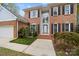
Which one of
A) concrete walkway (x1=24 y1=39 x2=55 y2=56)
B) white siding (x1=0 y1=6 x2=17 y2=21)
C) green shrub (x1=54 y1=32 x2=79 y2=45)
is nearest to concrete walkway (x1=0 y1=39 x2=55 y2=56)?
concrete walkway (x1=24 y1=39 x2=55 y2=56)

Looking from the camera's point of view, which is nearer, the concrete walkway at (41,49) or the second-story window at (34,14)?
the concrete walkway at (41,49)

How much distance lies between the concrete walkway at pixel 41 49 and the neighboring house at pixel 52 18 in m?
0.13

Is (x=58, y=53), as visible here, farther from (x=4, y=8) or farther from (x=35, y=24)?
(x=4, y=8)

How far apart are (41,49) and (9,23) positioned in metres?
0.78

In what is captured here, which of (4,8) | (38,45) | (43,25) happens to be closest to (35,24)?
(43,25)

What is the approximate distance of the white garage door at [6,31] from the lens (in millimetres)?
3928

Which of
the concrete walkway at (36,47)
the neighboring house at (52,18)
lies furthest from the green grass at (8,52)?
the neighboring house at (52,18)

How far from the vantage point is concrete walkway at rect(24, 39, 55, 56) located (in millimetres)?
3869

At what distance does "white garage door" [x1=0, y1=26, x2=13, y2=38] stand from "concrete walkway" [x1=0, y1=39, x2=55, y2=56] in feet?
0.31

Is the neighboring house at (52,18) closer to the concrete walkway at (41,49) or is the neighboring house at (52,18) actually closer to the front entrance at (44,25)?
the front entrance at (44,25)

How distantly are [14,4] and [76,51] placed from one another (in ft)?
4.66

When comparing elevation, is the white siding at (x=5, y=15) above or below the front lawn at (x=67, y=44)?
above

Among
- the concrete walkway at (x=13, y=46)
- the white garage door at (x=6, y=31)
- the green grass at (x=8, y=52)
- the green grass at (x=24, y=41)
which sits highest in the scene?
the white garage door at (x=6, y=31)

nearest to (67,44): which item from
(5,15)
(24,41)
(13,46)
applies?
(24,41)
